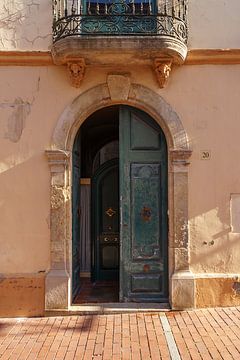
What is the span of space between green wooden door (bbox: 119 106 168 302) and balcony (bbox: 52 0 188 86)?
120cm

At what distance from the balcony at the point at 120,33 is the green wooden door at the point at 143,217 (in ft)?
3.94

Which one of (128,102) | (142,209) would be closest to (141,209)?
(142,209)

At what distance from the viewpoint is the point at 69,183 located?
6.75m

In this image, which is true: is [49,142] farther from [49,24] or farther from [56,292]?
[56,292]

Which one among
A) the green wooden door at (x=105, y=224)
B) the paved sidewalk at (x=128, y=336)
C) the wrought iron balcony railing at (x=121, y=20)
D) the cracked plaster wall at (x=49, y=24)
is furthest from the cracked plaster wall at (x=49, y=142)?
the green wooden door at (x=105, y=224)

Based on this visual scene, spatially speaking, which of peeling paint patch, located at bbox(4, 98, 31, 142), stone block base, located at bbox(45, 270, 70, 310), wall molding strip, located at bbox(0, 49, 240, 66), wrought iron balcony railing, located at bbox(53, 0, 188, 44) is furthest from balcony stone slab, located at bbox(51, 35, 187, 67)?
stone block base, located at bbox(45, 270, 70, 310)

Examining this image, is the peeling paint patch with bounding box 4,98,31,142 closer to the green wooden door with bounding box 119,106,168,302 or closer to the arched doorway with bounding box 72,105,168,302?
the arched doorway with bounding box 72,105,168,302

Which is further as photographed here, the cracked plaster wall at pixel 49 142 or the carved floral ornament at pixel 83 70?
the cracked plaster wall at pixel 49 142

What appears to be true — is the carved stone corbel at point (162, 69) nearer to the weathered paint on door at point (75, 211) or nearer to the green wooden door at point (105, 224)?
the weathered paint on door at point (75, 211)

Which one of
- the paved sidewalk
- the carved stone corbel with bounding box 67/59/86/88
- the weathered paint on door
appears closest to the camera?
the paved sidewalk

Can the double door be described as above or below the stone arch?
below

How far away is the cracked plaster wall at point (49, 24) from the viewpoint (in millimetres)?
6660

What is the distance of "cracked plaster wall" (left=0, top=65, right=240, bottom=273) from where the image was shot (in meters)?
6.57

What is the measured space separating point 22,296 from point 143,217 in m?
2.30
